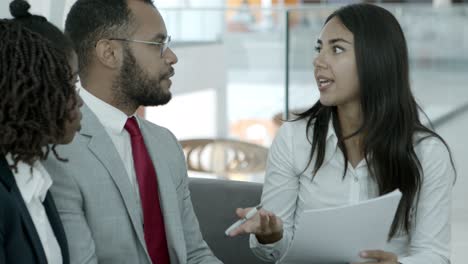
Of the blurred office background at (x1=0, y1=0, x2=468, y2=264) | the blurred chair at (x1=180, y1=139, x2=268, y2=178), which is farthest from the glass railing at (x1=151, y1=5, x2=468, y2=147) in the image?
the blurred chair at (x1=180, y1=139, x2=268, y2=178)

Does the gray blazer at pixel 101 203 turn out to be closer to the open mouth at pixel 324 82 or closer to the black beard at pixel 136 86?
the black beard at pixel 136 86

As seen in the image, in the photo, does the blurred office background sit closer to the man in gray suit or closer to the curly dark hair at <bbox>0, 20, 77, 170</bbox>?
the man in gray suit

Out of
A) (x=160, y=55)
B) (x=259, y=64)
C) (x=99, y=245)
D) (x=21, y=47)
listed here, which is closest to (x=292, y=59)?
(x=259, y=64)

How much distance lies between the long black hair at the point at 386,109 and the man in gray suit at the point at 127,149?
41 centimetres

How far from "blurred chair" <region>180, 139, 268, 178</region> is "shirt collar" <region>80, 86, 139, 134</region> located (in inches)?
75.1

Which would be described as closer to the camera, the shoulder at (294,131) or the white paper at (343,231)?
the white paper at (343,231)

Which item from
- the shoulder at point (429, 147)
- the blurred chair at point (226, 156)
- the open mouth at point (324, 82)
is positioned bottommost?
the blurred chair at point (226, 156)

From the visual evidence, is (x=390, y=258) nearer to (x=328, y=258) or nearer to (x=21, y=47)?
(x=328, y=258)

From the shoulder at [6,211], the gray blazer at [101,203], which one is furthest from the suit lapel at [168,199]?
the shoulder at [6,211]

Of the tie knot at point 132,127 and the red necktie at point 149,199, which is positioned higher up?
the tie knot at point 132,127

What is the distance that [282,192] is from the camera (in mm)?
2246

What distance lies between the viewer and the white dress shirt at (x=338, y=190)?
2.14 metres

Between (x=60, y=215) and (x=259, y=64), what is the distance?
3.39 m

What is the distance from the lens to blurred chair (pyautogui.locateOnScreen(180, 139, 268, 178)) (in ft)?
13.3
